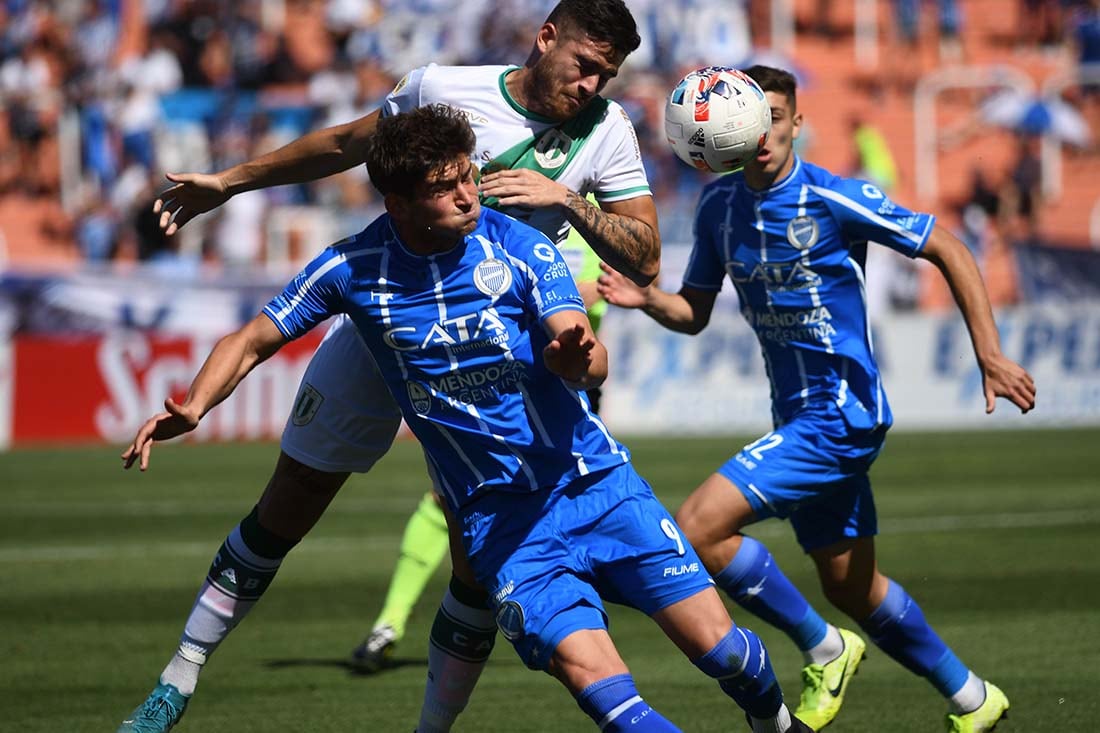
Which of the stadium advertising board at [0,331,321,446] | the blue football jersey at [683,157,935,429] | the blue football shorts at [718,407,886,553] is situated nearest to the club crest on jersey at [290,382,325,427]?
the blue football shorts at [718,407,886,553]

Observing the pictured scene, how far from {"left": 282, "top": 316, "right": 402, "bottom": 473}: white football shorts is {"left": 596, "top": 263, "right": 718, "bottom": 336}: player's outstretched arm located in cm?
106

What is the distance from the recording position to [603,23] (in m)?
5.16

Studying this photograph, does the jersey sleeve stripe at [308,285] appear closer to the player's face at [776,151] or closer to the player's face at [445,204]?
the player's face at [445,204]

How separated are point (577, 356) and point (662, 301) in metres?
2.15

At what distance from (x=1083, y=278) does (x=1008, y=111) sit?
380 cm

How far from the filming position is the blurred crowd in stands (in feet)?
69.8

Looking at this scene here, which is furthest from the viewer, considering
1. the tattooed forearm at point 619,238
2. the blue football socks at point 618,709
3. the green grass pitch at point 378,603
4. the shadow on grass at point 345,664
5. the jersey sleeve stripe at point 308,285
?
the shadow on grass at point 345,664

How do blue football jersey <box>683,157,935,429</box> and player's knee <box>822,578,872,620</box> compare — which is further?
blue football jersey <box>683,157,935,429</box>

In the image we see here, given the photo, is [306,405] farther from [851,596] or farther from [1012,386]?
[1012,386]

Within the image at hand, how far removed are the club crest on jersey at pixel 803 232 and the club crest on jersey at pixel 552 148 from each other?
128 cm

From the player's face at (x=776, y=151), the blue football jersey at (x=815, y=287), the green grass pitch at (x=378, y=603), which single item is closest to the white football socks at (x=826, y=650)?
the green grass pitch at (x=378, y=603)

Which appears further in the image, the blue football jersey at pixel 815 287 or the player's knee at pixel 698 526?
the blue football jersey at pixel 815 287

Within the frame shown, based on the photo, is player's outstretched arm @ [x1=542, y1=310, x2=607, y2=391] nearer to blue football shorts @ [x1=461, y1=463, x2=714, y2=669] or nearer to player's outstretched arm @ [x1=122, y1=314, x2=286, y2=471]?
blue football shorts @ [x1=461, y1=463, x2=714, y2=669]

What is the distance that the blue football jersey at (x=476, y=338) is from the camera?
14.9ft
